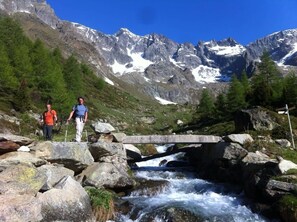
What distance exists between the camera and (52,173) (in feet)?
52.8

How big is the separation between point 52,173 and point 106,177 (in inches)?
136

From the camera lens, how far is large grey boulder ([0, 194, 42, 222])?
1187 cm

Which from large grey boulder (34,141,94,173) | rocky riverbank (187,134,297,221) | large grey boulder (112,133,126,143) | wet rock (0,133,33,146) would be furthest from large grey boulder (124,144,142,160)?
wet rock (0,133,33,146)

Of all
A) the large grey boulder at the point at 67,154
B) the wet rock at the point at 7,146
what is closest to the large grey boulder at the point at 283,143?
the large grey boulder at the point at 67,154

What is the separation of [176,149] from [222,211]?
19589 mm

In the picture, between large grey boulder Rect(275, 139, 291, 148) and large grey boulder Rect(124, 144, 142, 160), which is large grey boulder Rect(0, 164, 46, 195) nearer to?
large grey boulder Rect(124, 144, 142, 160)

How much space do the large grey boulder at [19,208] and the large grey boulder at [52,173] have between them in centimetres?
141

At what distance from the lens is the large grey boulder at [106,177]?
18094 mm

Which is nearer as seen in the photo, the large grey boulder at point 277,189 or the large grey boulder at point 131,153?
the large grey boulder at point 277,189

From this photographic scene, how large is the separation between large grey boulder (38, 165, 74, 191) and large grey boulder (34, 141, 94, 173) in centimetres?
67

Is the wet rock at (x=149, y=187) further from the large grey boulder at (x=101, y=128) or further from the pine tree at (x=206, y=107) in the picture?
the pine tree at (x=206, y=107)

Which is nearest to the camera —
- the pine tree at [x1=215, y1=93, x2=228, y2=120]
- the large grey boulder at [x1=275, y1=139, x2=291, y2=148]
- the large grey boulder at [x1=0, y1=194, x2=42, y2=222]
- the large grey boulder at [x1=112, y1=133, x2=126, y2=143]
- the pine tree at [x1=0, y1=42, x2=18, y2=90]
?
the large grey boulder at [x1=0, y1=194, x2=42, y2=222]

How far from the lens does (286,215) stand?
15.0 meters

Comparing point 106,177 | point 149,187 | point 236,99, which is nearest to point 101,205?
point 106,177
